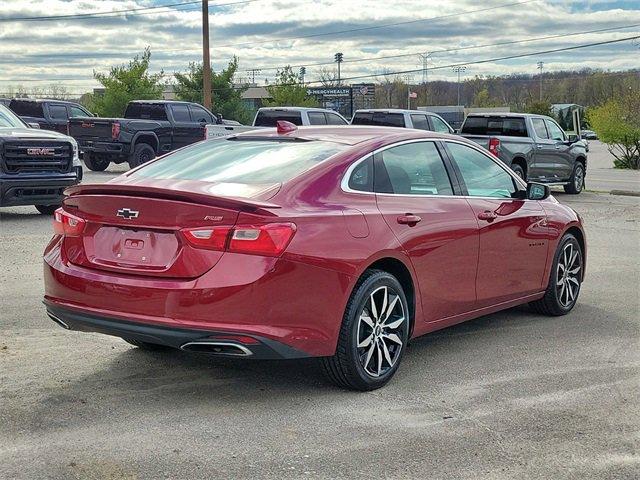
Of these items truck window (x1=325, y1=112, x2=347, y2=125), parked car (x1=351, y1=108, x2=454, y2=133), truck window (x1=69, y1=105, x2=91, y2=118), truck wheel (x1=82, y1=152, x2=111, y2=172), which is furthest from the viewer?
truck window (x1=69, y1=105, x2=91, y2=118)

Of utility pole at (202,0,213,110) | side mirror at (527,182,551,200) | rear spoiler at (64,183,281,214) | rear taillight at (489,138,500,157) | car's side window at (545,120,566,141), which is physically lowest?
rear taillight at (489,138,500,157)

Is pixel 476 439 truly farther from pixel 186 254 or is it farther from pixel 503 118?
pixel 503 118

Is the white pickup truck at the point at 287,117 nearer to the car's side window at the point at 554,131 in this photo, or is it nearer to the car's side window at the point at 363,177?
the car's side window at the point at 554,131

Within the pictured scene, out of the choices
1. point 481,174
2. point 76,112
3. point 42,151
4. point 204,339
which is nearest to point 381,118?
point 42,151

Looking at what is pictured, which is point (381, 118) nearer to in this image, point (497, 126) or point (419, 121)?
point (419, 121)

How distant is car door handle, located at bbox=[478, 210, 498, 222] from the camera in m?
6.19

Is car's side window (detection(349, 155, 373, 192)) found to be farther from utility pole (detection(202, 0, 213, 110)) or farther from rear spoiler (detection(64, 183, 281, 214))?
utility pole (detection(202, 0, 213, 110))

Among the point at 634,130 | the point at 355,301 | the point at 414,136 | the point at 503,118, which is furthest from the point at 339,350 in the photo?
the point at 634,130

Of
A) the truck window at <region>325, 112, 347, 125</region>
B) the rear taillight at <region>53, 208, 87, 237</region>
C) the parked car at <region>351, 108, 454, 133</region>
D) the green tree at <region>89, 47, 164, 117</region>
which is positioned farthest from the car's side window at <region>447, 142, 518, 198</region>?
the green tree at <region>89, 47, 164, 117</region>

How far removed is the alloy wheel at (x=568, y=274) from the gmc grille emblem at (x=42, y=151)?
900 cm

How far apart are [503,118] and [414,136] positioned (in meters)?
14.8

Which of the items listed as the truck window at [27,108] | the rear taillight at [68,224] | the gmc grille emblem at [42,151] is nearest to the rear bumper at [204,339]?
the rear taillight at [68,224]

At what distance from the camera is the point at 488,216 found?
20.6ft

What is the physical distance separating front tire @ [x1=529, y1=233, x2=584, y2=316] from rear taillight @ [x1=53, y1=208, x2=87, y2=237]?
388 cm
